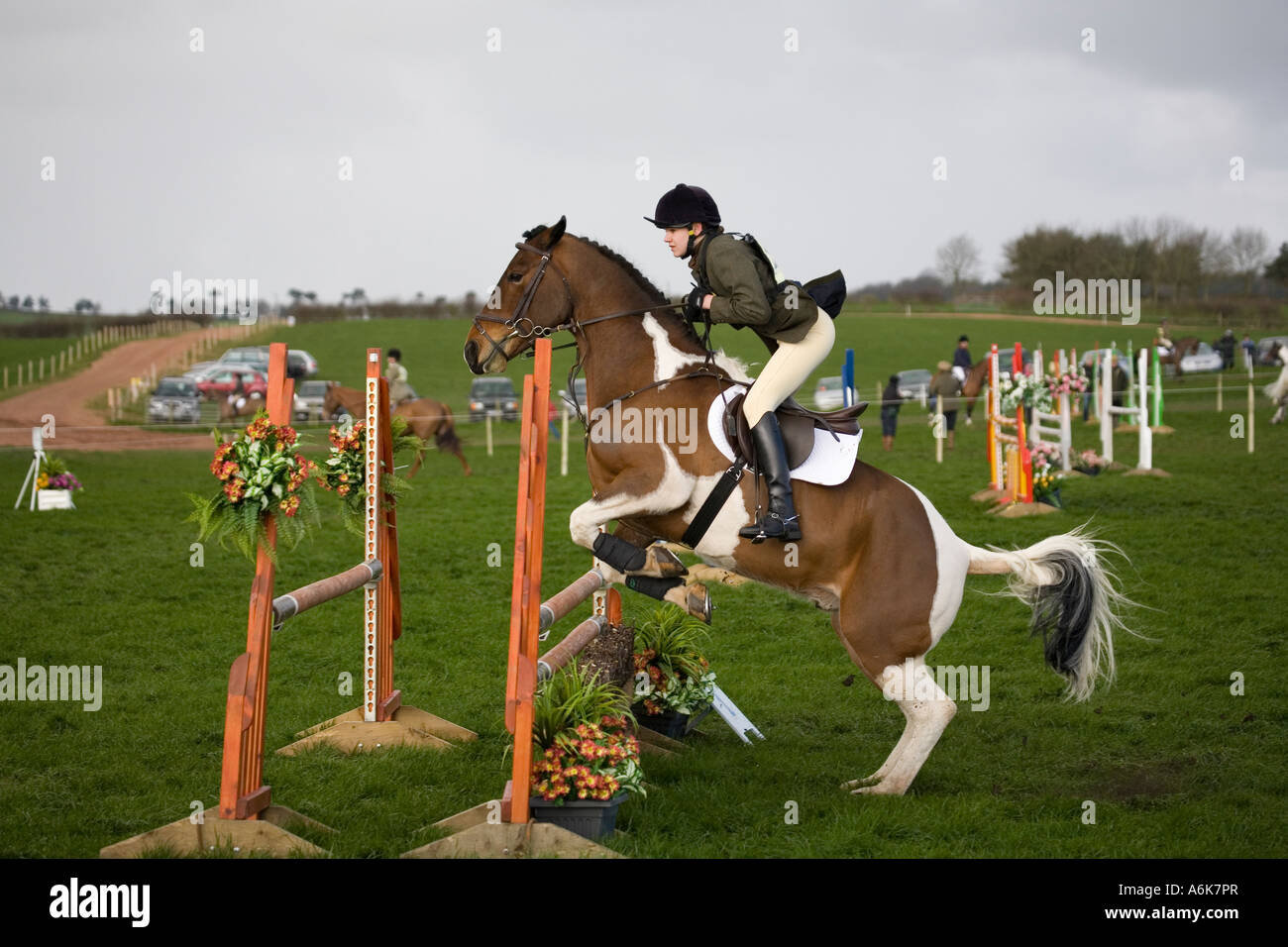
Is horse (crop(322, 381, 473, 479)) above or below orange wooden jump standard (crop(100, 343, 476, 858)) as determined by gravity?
above

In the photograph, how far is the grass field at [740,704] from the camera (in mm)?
5109

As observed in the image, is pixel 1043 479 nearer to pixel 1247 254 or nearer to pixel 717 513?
pixel 717 513

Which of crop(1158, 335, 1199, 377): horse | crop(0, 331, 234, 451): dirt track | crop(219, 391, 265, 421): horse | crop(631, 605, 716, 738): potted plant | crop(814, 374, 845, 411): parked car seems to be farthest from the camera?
crop(1158, 335, 1199, 377): horse

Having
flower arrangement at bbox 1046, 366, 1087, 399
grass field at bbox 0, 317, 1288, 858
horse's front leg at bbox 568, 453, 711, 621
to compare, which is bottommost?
grass field at bbox 0, 317, 1288, 858

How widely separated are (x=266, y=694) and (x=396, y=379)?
16.5 metres

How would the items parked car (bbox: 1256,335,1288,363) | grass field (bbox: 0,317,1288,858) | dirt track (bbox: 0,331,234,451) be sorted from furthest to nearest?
parked car (bbox: 1256,335,1288,363)
dirt track (bbox: 0,331,234,451)
grass field (bbox: 0,317,1288,858)

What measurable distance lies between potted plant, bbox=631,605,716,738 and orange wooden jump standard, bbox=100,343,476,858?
40.9 inches

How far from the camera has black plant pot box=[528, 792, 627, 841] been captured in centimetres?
476

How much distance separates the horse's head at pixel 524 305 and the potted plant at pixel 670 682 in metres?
1.92

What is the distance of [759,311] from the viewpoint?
5.36m

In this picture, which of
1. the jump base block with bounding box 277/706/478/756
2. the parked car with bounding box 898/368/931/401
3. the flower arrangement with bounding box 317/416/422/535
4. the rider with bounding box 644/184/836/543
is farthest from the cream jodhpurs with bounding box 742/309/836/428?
the parked car with bounding box 898/368/931/401

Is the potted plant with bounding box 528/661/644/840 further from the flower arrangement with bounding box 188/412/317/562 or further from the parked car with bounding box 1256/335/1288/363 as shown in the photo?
the parked car with bounding box 1256/335/1288/363

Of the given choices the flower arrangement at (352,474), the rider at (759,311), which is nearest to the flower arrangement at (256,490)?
the flower arrangement at (352,474)
